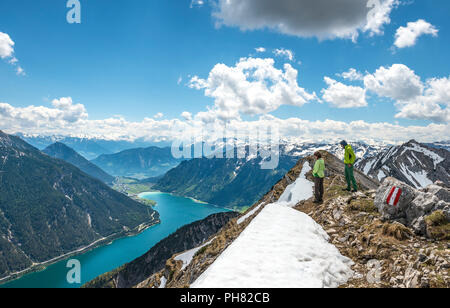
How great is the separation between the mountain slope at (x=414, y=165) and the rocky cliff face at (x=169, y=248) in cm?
11242

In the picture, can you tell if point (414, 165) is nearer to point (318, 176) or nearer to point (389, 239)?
point (318, 176)

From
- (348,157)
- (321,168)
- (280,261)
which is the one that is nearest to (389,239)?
(280,261)

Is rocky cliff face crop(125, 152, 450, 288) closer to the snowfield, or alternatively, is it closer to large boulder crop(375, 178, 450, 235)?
large boulder crop(375, 178, 450, 235)

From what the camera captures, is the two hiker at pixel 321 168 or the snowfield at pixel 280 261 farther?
the two hiker at pixel 321 168

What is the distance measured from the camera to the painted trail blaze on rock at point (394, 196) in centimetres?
1323

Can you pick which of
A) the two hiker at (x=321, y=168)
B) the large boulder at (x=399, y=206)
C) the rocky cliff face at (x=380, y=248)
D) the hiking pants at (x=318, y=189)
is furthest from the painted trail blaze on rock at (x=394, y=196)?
the hiking pants at (x=318, y=189)

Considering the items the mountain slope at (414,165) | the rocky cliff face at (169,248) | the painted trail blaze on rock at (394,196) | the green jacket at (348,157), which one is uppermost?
the green jacket at (348,157)

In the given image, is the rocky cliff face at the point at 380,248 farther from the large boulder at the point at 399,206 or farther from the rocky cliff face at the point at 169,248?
the rocky cliff face at the point at 169,248

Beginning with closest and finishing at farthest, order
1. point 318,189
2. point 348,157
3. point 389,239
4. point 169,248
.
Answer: point 389,239
point 348,157
point 318,189
point 169,248

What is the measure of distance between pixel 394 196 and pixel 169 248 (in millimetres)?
129164

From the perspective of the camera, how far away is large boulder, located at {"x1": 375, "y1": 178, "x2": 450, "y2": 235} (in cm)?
1195

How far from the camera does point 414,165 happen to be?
171125 mm
